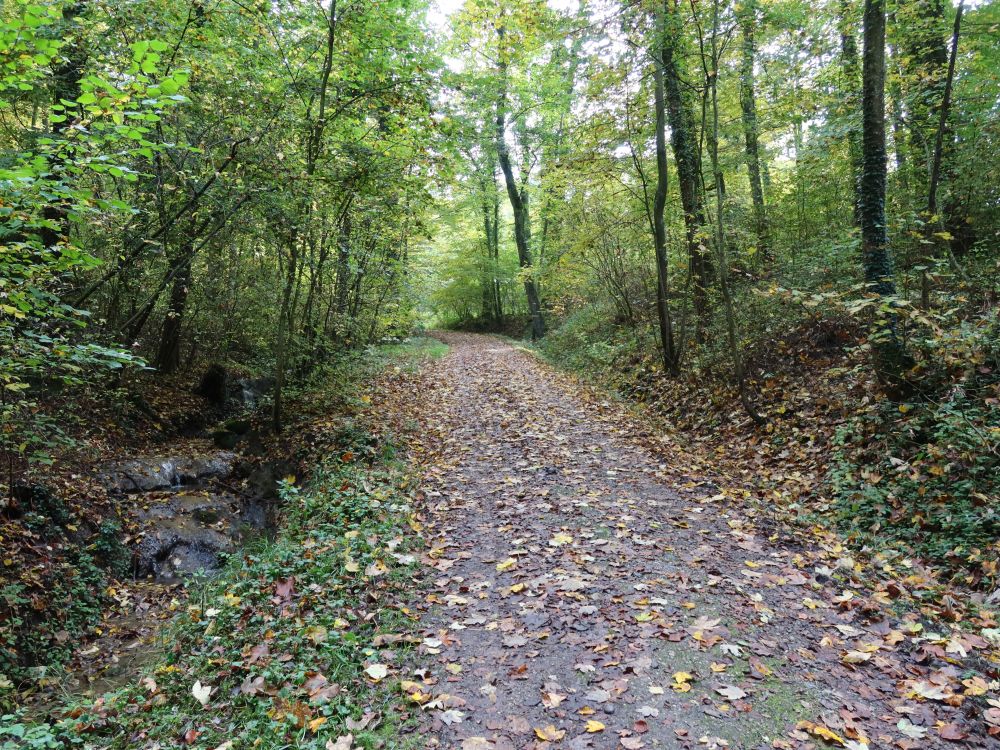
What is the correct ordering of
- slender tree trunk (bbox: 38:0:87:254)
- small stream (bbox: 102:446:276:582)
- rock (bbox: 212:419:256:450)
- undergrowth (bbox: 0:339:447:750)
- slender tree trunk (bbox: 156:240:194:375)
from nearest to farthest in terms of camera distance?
undergrowth (bbox: 0:339:447:750)
slender tree trunk (bbox: 38:0:87:254)
small stream (bbox: 102:446:276:582)
rock (bbox: 212:419:256:450)
slender tree trunk (bbox: 156:240:194:375)

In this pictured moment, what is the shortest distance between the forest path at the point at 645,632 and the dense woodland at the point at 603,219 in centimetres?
136

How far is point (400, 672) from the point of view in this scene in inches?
158

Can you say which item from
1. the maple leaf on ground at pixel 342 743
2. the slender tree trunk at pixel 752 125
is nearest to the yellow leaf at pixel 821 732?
the maple leaf on ground at pixel 342 743

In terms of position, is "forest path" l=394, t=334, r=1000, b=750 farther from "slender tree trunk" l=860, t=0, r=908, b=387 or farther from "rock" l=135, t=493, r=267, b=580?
"slender tree trunk" l=860, t=0, r=908, b=387

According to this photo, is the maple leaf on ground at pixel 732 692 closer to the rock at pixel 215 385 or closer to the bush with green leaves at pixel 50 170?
the bush with green leaves at pixel 50 170

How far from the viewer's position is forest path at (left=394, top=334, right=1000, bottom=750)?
3.31 meters

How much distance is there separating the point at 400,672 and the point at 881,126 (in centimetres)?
862

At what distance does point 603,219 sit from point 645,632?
457 inches

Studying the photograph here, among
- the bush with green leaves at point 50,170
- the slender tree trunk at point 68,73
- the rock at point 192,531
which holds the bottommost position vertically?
the rock at point 192,531

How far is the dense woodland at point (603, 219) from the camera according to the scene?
534 centimetres

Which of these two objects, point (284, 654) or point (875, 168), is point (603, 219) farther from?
point (284, 654)

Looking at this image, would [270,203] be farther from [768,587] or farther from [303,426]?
[768,587]

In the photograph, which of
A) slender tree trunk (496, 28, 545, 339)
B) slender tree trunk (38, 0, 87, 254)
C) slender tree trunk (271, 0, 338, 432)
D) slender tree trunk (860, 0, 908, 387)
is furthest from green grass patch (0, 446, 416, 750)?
slender tree trunk (496, 28, 545, 339)

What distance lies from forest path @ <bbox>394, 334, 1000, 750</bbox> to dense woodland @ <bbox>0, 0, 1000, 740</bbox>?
136cm
